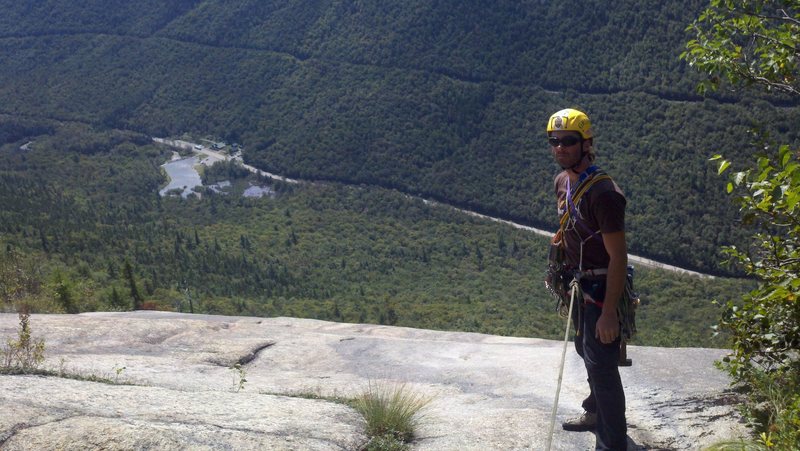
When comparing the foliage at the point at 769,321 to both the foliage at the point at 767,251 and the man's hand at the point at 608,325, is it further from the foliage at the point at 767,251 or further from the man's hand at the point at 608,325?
the man's hand at the point at 608,325

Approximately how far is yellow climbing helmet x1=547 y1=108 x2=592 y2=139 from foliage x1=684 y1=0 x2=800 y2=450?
952 mm

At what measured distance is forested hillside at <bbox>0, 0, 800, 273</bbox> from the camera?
205ft

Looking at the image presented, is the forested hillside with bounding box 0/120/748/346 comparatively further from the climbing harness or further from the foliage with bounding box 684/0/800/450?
the foliage with bounding box 684/0/800/450

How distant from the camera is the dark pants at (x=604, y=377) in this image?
5359 millimetres

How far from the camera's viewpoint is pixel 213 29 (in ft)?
370

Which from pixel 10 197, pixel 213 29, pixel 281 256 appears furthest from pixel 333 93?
pixel 10 197

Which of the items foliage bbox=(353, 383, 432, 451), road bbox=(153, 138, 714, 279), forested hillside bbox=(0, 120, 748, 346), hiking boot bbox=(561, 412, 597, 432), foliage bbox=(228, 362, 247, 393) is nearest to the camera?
foliage bbox=(353, 383, 432, 451)

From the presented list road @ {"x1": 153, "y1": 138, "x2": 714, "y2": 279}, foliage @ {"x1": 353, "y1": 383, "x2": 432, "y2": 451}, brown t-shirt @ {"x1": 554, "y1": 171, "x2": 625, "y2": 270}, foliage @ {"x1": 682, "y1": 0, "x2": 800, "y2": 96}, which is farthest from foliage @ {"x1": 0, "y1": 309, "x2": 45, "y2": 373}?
road @ {"x1": 153, "y1": 138, "x2": 714, "y2": 279}

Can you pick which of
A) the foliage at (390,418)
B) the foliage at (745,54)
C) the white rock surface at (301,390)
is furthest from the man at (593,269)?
the foliage at (745,54)

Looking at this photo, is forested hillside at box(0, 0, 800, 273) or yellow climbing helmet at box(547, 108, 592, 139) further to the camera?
forested hillside at box(0, 0, 800, 273)

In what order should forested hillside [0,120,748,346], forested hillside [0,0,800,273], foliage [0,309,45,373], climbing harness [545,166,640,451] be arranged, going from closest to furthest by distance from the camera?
1. climbing harness [545,166,640,451]
2. foliage [0,309,45,373]
3. forested hillside [0,120,748,346]
4. forested hillside [0,0,800,273]

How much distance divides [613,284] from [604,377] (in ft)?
2.41

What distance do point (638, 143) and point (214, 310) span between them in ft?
168

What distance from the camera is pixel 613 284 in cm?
513
